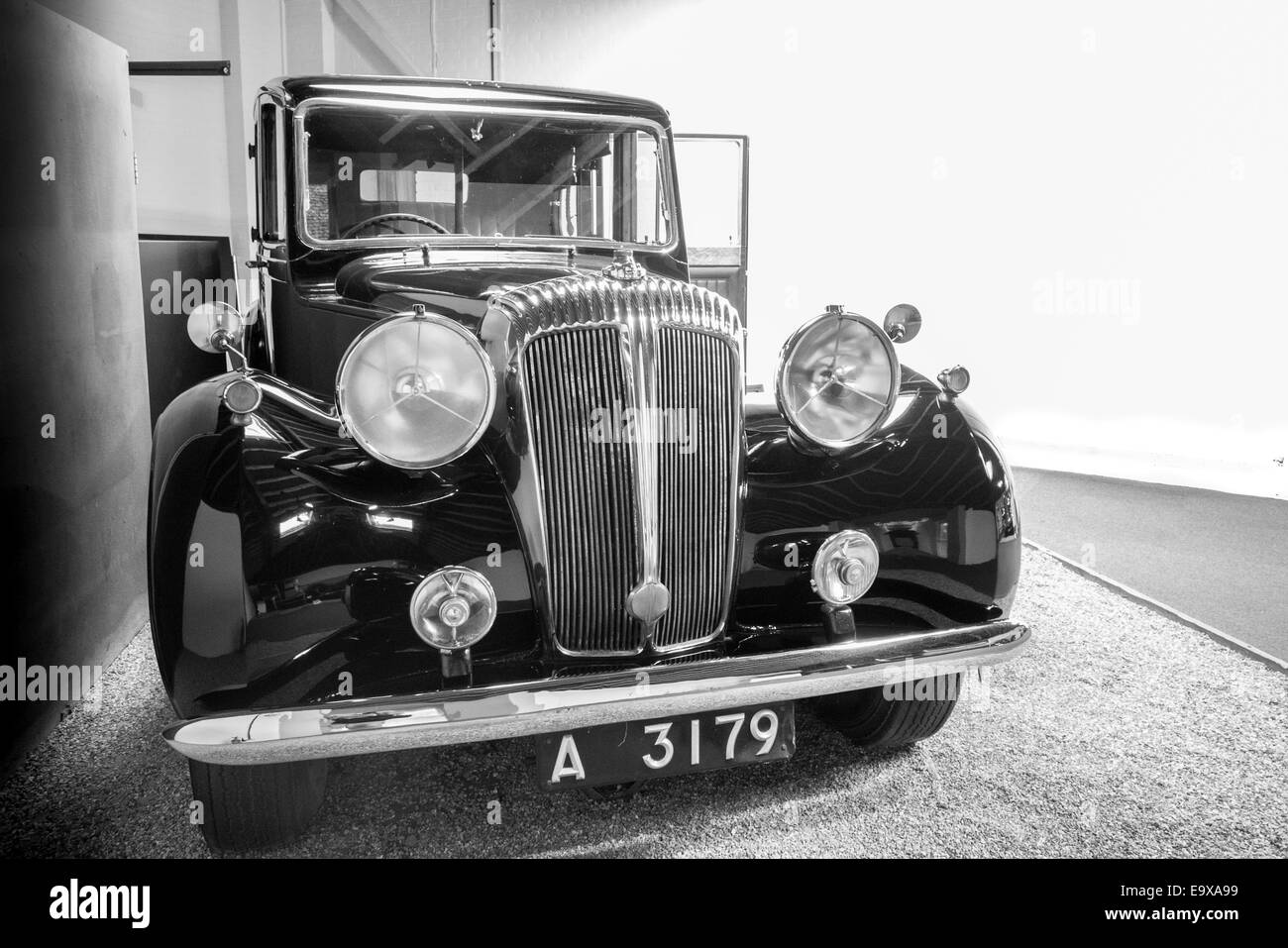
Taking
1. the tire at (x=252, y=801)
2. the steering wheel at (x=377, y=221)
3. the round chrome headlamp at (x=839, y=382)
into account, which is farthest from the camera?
the steering wheel at (x=377, y=221)

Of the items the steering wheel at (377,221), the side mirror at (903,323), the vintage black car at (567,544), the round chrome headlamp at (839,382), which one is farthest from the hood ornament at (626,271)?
the steering wheel at (377,221)

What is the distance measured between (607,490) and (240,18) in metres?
5.27

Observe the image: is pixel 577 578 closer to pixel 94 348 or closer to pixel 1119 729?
pixel 1119 729

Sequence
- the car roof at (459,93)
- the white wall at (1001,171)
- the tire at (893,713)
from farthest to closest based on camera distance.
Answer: the white wall at (1001,171) → the car roof at (459,93) → the tire at (893,713)

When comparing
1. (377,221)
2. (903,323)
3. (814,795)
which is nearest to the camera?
(814,795)

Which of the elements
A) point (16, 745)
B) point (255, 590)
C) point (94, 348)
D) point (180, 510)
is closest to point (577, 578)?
point (255, 590)

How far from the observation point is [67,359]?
249 cm

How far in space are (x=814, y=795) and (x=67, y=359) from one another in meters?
2.30

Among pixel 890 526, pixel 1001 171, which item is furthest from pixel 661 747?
pixel 1001 171

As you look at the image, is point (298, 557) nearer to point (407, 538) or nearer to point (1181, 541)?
point (407, 538)

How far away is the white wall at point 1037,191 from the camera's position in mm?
5477

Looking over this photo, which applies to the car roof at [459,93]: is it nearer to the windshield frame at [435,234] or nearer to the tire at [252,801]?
the windshield frame at [435,234]

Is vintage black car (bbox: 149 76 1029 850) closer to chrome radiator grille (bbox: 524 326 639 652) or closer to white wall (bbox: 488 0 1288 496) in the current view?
chrome radiator grille (bbox: 524 326 639 652)

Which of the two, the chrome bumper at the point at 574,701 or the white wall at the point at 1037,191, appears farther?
the white wall at the point at 1037,191
